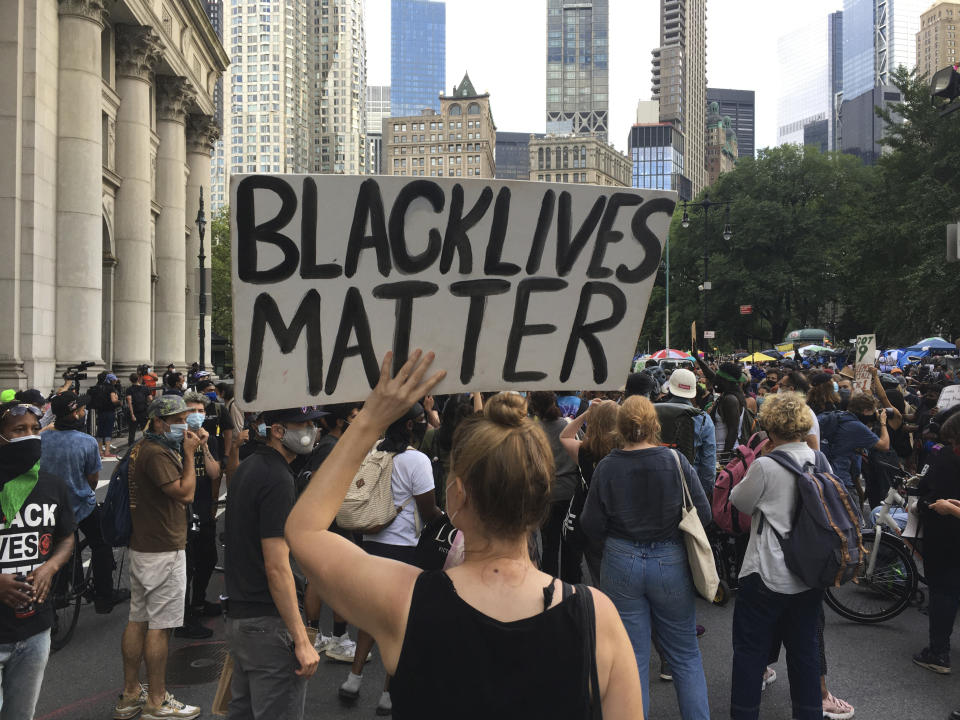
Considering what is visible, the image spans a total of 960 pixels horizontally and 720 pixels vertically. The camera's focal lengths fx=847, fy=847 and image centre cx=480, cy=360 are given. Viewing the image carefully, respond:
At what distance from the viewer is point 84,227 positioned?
24.1 metres

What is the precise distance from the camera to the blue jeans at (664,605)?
4.50 metres

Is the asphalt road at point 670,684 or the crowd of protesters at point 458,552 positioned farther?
the asphalt road at point 670,684

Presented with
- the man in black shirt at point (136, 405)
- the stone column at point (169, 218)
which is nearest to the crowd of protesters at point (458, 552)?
the man in black shirt at point (136, 405)

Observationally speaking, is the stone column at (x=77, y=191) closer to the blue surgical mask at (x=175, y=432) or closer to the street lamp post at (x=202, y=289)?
the street lamp post at (x=202, y=289)

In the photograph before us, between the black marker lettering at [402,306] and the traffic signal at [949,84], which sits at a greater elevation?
the traffic signal at [949,84]

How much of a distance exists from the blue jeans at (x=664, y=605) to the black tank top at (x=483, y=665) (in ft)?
9.20

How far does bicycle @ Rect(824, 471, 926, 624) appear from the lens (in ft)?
23.0

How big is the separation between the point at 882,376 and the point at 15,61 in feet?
70.3

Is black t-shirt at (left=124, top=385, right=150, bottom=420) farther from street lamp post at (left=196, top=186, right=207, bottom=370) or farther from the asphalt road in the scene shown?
the asphalt road

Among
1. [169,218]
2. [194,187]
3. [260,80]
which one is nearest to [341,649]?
[169,218]

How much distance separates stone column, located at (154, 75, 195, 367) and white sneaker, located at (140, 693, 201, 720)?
33425 millimetres

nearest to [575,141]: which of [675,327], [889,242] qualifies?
[675,327]

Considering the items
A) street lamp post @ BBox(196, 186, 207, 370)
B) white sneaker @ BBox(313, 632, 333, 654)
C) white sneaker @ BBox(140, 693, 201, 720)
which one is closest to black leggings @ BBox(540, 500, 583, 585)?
white sneaker @ BBox(313, 632, 333, 654)

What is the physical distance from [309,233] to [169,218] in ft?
123
